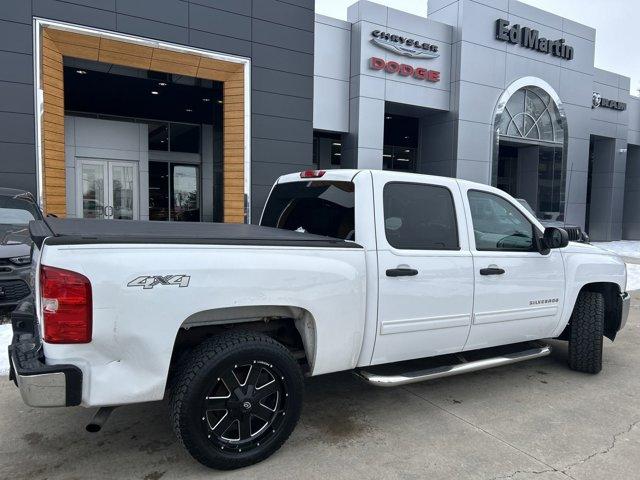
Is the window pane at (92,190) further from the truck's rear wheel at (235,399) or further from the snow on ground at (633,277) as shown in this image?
the snow on ground at (633,277)

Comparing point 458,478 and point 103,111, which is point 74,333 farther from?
point 103,111

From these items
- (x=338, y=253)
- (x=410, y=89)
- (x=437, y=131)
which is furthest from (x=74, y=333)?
(x=437, y=131)

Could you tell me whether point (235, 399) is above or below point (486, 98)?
below

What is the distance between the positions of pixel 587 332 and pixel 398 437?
255cm

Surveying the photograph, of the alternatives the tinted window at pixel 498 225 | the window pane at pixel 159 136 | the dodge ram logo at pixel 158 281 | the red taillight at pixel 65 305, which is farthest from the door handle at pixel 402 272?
the window pane at pixel 159 136

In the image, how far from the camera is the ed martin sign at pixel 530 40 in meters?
17.5

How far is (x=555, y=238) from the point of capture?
4.40 meters

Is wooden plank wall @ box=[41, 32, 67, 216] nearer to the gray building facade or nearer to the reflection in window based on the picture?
the reflection in window

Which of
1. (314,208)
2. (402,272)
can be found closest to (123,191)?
(314,208)

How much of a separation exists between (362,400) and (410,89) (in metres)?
13.9

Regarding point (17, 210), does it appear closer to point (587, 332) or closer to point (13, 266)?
point (13, 266)

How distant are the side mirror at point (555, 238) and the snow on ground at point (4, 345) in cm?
525

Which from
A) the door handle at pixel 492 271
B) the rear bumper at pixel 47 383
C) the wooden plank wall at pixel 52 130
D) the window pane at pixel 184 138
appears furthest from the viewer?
the window pane at pixel 184 138

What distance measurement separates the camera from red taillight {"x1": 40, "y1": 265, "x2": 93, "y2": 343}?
2537 millimetres
